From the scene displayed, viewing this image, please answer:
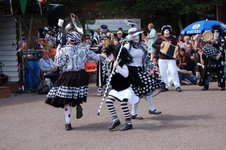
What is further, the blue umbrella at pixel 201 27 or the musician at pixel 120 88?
the blue umbrella at pixel 201 27

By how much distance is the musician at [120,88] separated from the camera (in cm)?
882

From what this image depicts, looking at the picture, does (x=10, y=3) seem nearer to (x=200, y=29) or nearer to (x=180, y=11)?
(x=200, y=29)

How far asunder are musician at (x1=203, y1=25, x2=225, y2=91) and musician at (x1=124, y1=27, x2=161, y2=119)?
4.89 metres

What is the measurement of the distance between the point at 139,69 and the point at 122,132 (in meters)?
1.60

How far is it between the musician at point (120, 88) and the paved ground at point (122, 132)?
0.86 ft

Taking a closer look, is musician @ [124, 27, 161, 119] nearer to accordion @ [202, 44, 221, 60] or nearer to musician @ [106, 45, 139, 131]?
musician @ [106, 45, 139, 131]

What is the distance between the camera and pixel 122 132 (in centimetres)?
859

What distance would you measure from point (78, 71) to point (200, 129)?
2.39 m

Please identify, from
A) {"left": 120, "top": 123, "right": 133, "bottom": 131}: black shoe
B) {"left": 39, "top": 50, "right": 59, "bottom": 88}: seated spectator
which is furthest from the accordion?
{"left": 120, "top": 123, "right": 133, "bottom": 131}: black shoe

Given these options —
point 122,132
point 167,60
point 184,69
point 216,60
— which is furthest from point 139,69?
point 184,69

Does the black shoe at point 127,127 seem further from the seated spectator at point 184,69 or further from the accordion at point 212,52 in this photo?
the seated spectator at point 184,69

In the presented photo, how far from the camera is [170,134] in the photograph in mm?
8219

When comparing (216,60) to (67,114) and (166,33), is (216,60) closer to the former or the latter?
(166,33)

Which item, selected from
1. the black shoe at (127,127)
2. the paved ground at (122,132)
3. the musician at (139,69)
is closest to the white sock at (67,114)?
the paved ground at (122,132)
